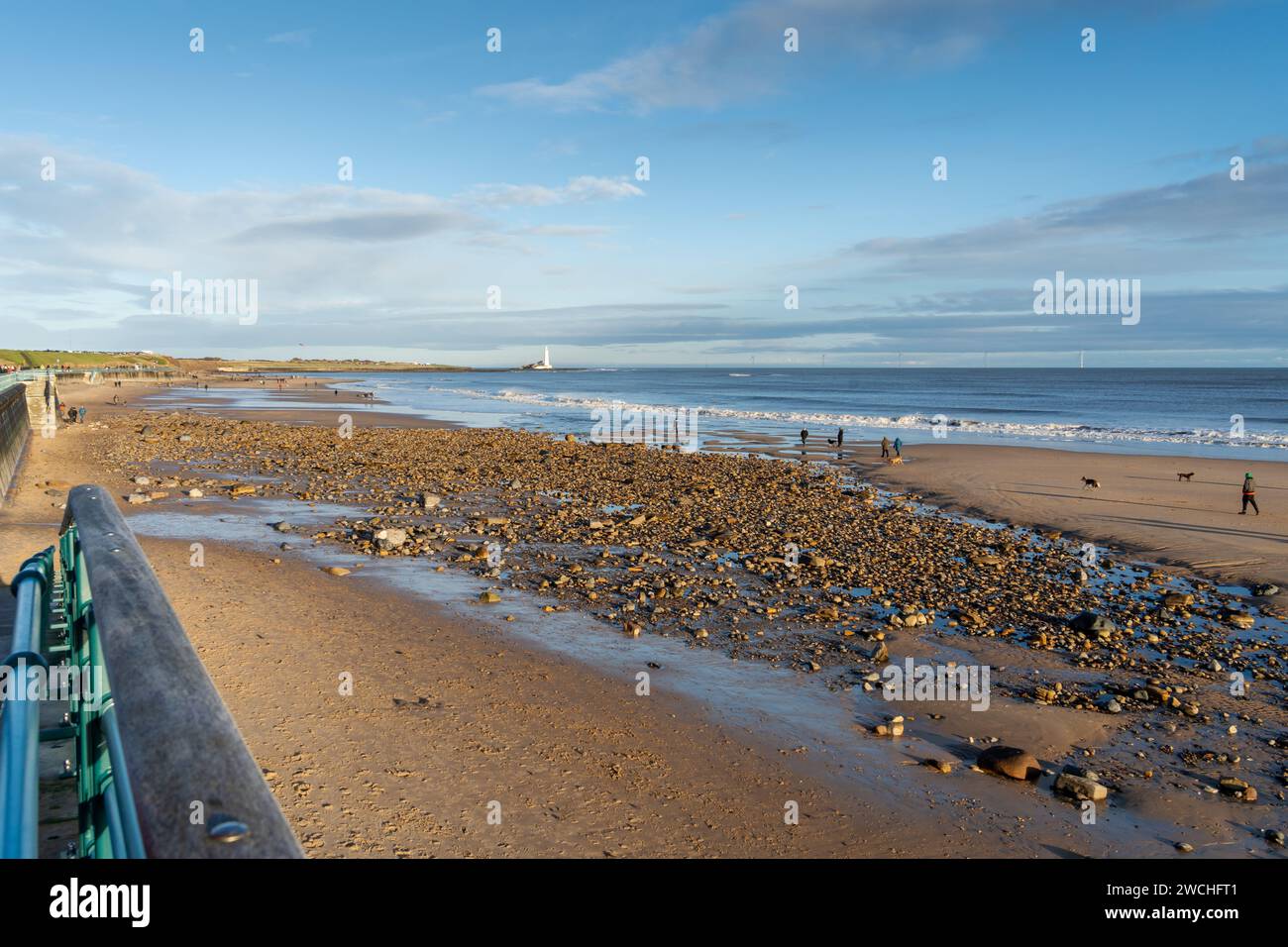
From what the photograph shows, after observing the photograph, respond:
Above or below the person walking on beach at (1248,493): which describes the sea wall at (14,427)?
above

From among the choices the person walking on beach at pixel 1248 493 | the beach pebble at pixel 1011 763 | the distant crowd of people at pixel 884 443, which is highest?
the distant crowd of people at pixel 884 443

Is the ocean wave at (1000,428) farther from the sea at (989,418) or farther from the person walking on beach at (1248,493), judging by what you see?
the person walking on beach at (1248,493)

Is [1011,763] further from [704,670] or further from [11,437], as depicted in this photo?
[11,437]

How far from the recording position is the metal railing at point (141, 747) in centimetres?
142

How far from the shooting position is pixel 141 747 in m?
1.62

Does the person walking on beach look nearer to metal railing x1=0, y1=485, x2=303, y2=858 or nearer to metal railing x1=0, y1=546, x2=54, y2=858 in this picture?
metal railing x1=0, y1=485, x2=303, y2=858

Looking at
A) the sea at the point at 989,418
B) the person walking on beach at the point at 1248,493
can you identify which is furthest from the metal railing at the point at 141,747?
the sea at the point at 989,418

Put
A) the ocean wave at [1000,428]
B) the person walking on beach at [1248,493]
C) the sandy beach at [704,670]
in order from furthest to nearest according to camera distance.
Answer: the ocean wave at [1000,428], the person walking on beach at [1248,493], the sandy beach at [704,670]

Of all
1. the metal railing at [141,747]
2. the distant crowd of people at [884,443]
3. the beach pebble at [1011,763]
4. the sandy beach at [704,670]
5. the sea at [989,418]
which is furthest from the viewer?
the sea at [989,418]

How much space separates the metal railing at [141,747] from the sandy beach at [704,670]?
12.4 feet

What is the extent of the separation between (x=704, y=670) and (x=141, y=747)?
968 cm

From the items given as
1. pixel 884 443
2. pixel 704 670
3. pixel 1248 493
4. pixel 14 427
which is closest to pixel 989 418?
pixel 884 443

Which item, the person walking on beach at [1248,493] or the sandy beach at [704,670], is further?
the person walking on beach at [1248,493]
